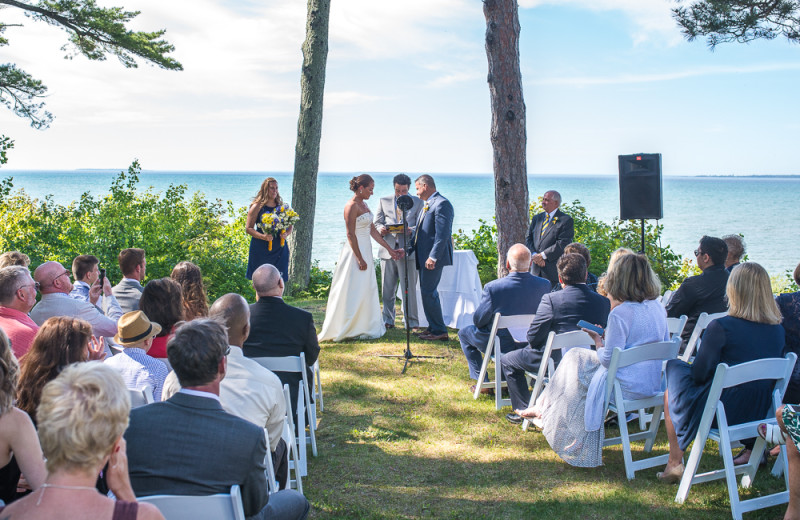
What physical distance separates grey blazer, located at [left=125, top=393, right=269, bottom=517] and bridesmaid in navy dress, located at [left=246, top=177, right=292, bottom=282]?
5150 mm

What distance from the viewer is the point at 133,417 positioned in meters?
2.35

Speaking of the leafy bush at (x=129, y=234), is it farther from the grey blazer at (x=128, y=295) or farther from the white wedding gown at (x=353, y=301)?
the grey blazer at (x=128, y=295)

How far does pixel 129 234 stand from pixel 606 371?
7.12 metres

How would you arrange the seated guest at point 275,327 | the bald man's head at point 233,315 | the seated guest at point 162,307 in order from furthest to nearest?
the seated guest at point 275,327, the seated guest at point 162,307, the bald man's head at point 233,315

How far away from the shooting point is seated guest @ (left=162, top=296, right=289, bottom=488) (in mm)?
3104

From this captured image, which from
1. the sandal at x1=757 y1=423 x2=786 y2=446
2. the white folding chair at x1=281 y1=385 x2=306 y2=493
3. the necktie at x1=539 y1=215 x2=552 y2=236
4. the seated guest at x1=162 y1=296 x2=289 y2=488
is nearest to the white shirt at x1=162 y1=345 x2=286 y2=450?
the seated guest at x1=162 y1=296 x2=289 y2=488

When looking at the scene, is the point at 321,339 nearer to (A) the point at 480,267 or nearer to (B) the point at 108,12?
(A) the point at 480,267

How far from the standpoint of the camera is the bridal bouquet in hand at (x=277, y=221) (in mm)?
7301

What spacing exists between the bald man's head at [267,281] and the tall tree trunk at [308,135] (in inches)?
256

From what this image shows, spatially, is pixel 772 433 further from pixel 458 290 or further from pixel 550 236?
pixel 458 290

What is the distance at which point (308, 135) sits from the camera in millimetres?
11016

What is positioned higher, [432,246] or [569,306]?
[432,246]

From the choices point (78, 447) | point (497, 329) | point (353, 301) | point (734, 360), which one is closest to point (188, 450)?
point (78, 447)

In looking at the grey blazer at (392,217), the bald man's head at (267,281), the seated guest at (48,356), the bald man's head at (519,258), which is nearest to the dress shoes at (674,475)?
the bald man's head at (519,258)
